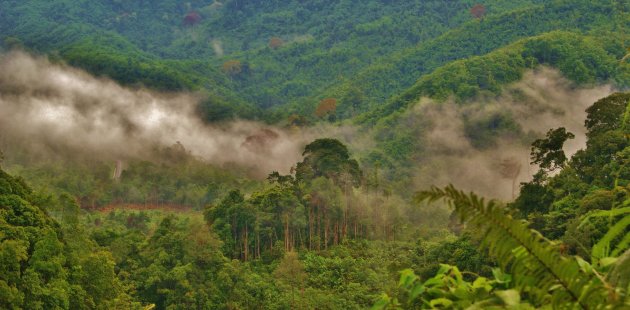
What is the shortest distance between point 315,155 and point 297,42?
266ft

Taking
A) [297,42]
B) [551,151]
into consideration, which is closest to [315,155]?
[551,151]

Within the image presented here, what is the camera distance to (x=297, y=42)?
403 ft

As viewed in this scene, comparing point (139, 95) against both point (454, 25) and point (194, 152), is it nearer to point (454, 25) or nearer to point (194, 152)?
point (194, 152)

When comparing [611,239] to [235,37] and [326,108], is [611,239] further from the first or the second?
[235,37]

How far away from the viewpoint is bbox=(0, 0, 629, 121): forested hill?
84875 mm

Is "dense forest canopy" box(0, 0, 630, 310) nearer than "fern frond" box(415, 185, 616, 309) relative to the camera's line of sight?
No

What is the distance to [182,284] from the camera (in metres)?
30.5

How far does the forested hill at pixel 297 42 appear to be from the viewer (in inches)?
3342

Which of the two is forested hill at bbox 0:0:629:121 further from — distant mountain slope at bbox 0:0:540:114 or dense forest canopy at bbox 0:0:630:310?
dense forest canopy at bbox 0:0:630:310

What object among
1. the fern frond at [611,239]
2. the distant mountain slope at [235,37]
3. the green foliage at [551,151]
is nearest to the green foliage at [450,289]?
the fern frond at [611,239]

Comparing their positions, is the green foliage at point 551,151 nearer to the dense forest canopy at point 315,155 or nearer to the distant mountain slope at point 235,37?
the dense forest canopy at point 315,155

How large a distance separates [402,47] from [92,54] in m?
46.3

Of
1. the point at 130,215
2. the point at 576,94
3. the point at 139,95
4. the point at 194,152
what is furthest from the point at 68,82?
the point at 576,94

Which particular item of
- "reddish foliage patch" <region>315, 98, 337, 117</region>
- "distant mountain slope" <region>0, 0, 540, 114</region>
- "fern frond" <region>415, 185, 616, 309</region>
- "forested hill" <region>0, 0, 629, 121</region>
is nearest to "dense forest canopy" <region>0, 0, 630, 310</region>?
"fern frond" <region>415, 185, 616, 309</region>
